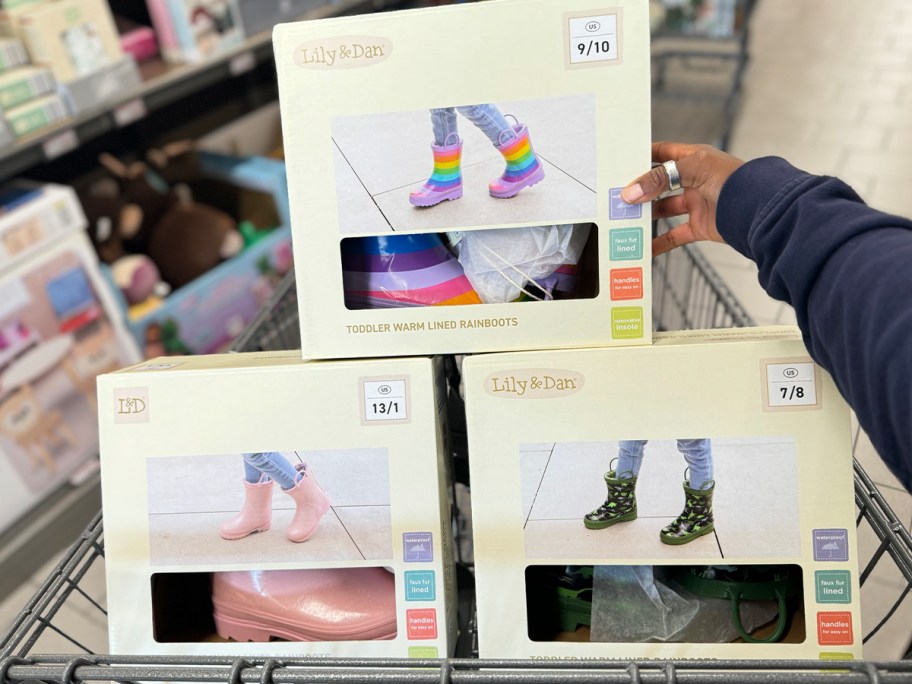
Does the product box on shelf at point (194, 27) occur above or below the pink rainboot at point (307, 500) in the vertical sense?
above

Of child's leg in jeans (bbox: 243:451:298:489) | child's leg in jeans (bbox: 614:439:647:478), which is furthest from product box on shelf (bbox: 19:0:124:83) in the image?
child's leg in jeans (bbox: 614:439:647:478)

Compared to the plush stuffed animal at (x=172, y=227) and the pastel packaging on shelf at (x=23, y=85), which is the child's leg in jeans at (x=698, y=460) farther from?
the plush stuffed animal at (x=172, y=227)

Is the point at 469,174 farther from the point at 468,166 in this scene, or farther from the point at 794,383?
the point at 794,383

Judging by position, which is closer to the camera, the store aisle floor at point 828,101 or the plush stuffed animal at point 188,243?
→ the plush stuffed animal at point 188,243

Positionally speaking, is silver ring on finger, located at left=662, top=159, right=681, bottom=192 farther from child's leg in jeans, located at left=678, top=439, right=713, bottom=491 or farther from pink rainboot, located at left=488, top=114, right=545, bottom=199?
child's leg in jeans, located at left=678, top=439, right=713, bottom=491

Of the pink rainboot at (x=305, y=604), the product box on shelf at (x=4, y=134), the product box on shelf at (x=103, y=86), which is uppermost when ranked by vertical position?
the product box on shelf at (x=103, y=86)

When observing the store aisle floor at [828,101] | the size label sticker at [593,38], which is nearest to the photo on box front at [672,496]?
the size label sticker at [593,38]

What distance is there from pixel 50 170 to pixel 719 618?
7.26 feet

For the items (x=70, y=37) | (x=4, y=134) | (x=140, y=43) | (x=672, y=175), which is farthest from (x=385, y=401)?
(x=140, y=43)

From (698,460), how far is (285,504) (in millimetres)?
396

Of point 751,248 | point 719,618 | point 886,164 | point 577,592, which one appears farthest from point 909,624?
point 886,164

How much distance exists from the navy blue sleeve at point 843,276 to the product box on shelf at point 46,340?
1.65 meters

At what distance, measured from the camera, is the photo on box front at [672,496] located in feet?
2.42

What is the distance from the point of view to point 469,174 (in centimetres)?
74
